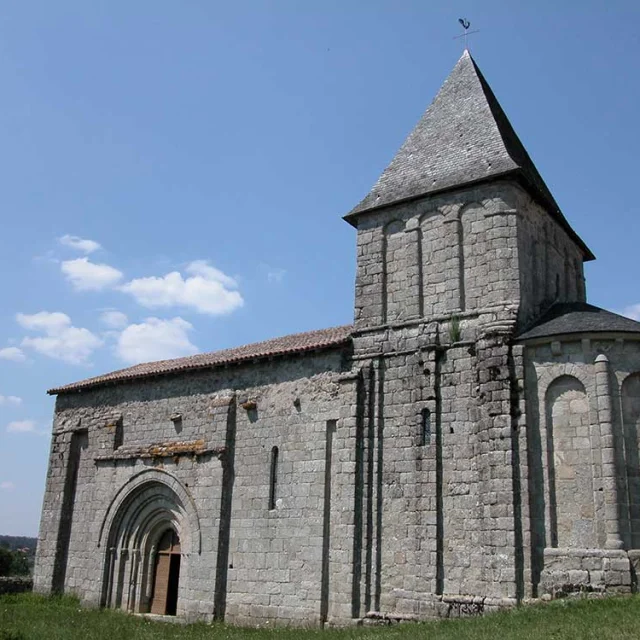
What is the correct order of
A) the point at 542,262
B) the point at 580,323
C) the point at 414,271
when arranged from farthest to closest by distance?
the point at 542,262, the point at 414,271, the point at 580,323

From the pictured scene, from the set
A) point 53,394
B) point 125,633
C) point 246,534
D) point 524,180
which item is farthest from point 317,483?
point 53,394

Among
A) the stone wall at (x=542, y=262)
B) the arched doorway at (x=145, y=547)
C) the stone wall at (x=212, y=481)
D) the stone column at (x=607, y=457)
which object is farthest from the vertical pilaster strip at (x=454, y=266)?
the arched doorway at (x=145, y=547)

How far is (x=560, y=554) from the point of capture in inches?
460

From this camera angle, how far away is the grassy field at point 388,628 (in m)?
9.24

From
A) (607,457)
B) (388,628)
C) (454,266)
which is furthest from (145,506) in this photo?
(607,457)

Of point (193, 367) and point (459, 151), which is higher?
point (459, 151)

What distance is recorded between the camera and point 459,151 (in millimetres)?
15641

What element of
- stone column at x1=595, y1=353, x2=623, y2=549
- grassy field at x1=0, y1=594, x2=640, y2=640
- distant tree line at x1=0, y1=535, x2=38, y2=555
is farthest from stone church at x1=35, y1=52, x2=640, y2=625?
distant tree line at x1=0, y1=535, x2=38, y2=555

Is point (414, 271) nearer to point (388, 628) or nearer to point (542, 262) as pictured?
point (542, 262)

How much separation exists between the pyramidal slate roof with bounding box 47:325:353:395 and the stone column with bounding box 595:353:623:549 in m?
5.19

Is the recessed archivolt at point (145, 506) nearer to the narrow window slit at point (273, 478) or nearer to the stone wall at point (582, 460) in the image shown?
the narrow window slit at point (273, 478)

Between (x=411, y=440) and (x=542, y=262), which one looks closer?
(x=411, y=440)

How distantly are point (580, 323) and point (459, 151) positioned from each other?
4.96 metres

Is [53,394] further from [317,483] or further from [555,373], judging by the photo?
[555,373]
